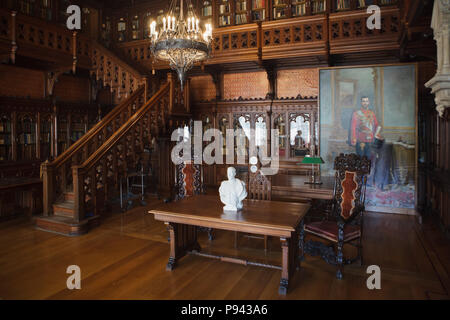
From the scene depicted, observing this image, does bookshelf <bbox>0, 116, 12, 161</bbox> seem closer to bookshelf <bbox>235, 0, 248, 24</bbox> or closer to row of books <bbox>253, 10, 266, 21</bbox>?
bookshelf <bbox>235, 0, 248, 24</bbox>

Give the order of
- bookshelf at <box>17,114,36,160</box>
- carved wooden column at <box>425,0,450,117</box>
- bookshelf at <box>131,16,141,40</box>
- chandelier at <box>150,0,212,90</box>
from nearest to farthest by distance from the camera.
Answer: carved wooden column at <box>425,0,450,117</box>
chandelier at <box>150,0,212,90</box>
bookshelf at <box>17,114,36,160</box>
bookshelf at <box>131,16,141,40</box>

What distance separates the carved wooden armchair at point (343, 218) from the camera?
3.90 m

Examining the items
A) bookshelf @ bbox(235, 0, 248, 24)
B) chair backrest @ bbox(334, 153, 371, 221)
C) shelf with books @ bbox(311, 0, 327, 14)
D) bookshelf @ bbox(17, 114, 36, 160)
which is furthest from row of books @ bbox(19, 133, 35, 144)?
shelf with books @ bbox(311, 0, 327, 14)

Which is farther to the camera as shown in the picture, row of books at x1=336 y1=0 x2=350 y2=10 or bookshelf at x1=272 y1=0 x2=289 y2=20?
bookshelf at x1=272 y1=0 x2=289 y2=20

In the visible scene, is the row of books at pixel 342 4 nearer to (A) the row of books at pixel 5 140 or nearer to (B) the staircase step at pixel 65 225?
(B) the staircase step at pixel 65 225

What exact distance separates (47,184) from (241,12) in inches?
245

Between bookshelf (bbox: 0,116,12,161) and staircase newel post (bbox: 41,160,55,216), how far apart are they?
2.74 m

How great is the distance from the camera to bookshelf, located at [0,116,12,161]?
7.89m

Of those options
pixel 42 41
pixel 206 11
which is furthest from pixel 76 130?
pixel 206 11

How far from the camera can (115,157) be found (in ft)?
21.0

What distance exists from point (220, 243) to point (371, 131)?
175 inches

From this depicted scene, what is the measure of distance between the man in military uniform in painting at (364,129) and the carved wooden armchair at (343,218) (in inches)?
104
